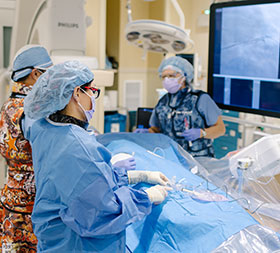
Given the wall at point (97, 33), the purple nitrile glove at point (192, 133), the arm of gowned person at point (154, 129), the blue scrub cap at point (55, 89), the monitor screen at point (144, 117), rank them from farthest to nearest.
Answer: the wall at point (97, 33)
the monitor screen at point (144, 117)
the arm of gowned person at point (154, 129)
the purple nitrile glove at point (192, 133)
the blue scrub cap at point (55, 89)

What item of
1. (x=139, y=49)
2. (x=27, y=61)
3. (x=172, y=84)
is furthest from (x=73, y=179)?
(x=139, y=49)

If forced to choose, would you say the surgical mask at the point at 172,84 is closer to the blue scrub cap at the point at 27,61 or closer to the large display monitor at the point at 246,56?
the large display monitor at the point at 246,56

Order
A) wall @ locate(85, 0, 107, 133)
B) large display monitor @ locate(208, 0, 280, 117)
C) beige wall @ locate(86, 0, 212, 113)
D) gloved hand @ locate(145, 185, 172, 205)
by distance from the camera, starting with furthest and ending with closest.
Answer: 1. beige wall @ locate(86, 0, 212, 113)
2. wall @ locate(85, 0, 107, 133)
3. large display monitor @ locate(208, 0, 280, 117)
4. gloved hand @ locate(145, 185, 172, 205)

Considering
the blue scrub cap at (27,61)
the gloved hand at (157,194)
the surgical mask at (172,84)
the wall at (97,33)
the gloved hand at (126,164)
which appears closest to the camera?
the gloved hand at (157,194)

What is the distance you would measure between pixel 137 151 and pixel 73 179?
84cm

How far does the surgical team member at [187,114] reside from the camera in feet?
7.67

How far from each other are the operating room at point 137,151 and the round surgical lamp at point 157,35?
0.04ft

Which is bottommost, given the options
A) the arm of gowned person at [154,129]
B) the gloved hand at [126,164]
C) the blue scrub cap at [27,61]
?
the gloved hand at [126,164]

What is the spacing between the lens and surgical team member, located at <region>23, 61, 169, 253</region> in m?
1.06

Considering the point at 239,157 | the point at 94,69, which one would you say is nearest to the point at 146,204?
the point at 239,157

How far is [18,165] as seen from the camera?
1722mm

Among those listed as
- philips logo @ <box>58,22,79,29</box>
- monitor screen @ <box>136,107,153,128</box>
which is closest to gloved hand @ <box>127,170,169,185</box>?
philips logo @ <box>58,22,79,29</box>

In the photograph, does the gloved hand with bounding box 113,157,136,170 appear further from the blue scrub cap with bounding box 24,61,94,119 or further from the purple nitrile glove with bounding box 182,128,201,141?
the purple nitrile glove with bounding box 182,128,201,141

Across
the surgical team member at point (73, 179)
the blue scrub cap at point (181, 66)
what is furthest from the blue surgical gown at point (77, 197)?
the blue scrub cap at point (181, 66)
